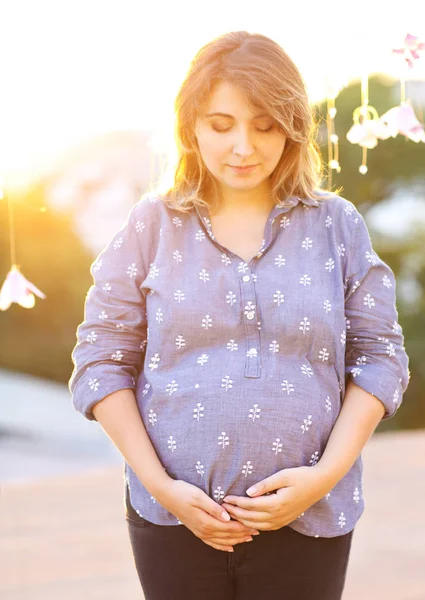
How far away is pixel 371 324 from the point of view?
1.54 meters

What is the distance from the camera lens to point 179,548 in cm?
149

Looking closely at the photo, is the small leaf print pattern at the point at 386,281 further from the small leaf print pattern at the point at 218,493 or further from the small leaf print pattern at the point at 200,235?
the small leaf print pattern at the point at 218,493

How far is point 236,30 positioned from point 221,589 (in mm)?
930

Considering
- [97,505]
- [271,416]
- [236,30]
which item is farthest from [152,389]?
[97,505]

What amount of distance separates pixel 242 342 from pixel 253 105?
1.25 feet

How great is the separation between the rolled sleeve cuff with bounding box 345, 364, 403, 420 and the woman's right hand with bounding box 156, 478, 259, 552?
0.97 feet

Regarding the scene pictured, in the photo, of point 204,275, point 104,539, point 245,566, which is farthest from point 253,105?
point 104,539

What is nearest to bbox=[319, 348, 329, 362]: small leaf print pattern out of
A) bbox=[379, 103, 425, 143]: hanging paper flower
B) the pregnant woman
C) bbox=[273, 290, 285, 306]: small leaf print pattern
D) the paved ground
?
the pregnant woman

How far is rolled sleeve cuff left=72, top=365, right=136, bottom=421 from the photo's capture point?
1.53 metres

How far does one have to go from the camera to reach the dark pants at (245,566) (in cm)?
146

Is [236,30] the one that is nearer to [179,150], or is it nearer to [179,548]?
[179,150]

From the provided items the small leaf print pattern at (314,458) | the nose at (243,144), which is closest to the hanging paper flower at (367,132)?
the nose at (243,144)

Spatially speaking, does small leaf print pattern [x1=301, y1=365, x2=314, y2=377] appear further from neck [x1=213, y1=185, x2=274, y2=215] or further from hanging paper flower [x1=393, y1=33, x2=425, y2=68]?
hanging paper flower [x1=393, y1=33, x2=425, y2=68]

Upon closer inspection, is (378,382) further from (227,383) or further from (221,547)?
(221,547)
